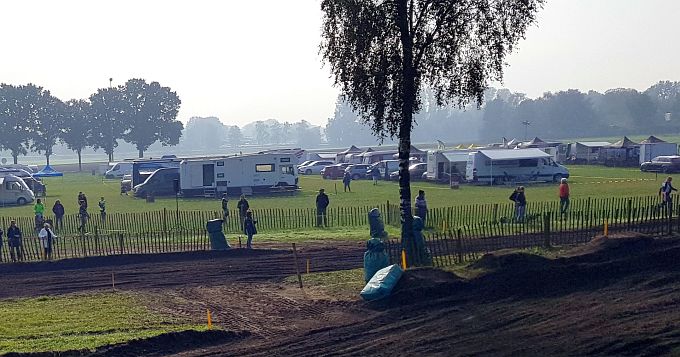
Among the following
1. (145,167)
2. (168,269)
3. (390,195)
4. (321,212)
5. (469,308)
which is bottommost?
(168,269)

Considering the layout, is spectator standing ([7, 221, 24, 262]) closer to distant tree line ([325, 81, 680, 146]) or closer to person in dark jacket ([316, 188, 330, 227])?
person in dark jacket ([316, 188, 330, 227])

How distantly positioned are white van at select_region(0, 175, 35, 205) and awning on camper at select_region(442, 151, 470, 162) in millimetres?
28156

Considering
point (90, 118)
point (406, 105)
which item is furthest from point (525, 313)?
point (90, 118)

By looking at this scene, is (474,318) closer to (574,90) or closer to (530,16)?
(530,16)

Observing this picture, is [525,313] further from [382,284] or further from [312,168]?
[312,168]

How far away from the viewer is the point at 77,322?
17.1 meters

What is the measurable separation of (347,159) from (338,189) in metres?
24.1

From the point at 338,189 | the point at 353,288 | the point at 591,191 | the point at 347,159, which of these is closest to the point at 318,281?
the point at 353,288

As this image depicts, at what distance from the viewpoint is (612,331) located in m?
13.7

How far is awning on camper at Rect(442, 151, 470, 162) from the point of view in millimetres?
57906

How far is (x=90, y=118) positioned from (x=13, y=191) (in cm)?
6451

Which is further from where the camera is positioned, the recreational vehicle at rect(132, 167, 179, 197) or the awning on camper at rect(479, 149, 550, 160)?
the awning on camper at rect(479, 149, 550, 160)

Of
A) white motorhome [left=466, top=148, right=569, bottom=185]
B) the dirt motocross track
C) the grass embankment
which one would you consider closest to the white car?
white motorhome [left=466, top=148, right=569, bottom=185]

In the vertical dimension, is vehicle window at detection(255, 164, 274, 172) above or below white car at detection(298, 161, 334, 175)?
above
